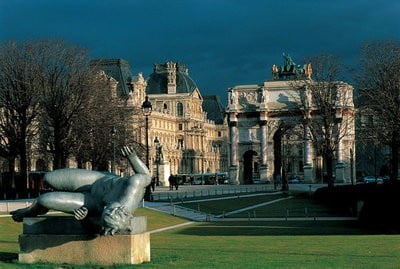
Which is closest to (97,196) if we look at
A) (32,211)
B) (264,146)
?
(32,211)

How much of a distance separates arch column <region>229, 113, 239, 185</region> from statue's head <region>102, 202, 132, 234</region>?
101 meters

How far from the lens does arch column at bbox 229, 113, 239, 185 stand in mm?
113619

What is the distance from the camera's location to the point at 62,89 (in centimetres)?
6181

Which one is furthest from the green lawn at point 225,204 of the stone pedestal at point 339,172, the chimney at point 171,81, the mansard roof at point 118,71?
the chimney at point 171,81

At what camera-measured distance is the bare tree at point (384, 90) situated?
177 feet

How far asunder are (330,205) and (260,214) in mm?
7520

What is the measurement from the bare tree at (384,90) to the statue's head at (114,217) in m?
42.7

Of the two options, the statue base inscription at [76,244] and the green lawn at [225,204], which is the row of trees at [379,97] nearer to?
the green lawn at [225,204]

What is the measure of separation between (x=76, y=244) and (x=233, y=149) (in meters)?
102

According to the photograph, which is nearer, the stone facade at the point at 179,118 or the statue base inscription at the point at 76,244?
the statue base inscription at the point at 76,244

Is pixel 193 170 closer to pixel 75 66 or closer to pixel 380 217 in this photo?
pixel 75 66

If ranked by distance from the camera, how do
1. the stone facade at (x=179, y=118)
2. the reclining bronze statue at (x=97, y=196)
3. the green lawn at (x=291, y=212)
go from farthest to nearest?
the stone facade at (x=179, y=118), the green lawn at (x=291, y=212), the reclining bronze statue at (x=97, y=196)

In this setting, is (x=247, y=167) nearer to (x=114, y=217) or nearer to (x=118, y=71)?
(x=118, y=71)

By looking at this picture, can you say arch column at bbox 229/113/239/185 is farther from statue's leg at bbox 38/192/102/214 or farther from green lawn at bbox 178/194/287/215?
statue's leg at bbox 38/192/102/214
